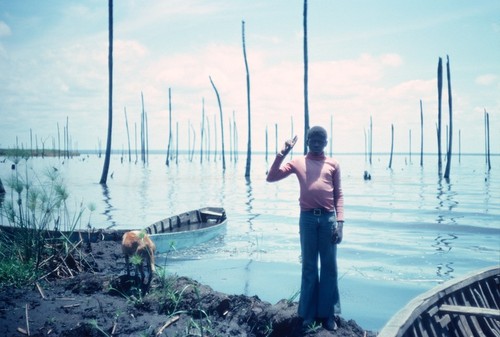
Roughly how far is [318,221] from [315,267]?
0.58m

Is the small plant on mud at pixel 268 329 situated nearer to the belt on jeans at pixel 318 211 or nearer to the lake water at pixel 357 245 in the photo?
the belt on jeans at pixel 318 211

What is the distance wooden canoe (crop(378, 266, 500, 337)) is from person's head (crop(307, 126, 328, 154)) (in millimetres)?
1913

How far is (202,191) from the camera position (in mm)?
29969

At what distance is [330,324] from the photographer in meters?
5.14

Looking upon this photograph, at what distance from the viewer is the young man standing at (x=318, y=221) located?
16.5 feet

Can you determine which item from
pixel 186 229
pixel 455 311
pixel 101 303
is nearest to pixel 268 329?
pixel 455 311

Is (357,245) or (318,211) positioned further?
(357,245)

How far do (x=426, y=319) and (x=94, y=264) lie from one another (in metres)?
5.81

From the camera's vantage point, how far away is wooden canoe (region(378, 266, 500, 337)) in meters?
3.92

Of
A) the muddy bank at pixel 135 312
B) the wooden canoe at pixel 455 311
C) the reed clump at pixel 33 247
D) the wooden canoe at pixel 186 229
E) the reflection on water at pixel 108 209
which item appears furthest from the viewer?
the reflection on water at pixel 108 209

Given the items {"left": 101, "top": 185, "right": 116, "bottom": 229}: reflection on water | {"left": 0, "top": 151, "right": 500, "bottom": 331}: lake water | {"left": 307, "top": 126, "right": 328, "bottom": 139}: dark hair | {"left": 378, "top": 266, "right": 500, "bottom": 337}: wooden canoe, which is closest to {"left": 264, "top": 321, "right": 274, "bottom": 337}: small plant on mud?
{"left": 378, "top": 266, "right": 500, "bottom": 337}: wooden canoe

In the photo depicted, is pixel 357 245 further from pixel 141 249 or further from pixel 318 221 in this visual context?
pixel 318 221

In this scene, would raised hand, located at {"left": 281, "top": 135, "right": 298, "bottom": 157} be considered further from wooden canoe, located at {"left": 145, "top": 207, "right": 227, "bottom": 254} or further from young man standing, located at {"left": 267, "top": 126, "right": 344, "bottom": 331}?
wooden canoe, located at {"left": 145, "top": 207, "right": 227, "bottom": 254}

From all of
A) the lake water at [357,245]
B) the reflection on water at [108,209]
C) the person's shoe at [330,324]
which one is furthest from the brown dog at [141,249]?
the reflection on water at [108,209]
